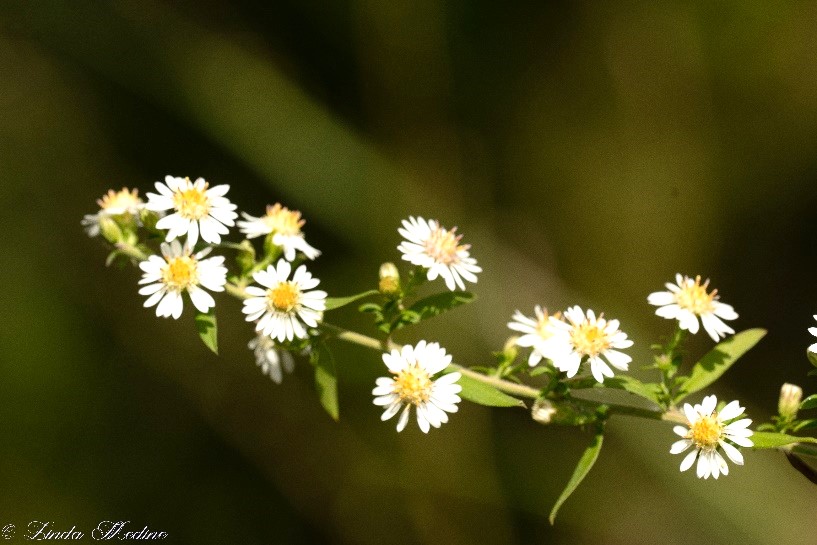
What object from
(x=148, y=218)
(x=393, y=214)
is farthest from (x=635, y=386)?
(x=393, y=214)

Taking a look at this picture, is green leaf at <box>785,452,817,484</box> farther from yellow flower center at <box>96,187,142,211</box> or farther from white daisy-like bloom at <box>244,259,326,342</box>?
yellow flower center at <box>96,187,142,211</box>

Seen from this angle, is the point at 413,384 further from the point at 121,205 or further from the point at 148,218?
the point at 121,205

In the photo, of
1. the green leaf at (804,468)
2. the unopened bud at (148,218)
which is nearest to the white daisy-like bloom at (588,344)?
the green leaf at (804,468)

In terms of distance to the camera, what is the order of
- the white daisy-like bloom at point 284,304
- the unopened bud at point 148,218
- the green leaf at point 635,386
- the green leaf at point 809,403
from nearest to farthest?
1. the green leaf at point 809,403
2. the green leaf at point 635,386
3. the white daisy-like bloom at point 284,304
4. the unopened bud at point 148,218

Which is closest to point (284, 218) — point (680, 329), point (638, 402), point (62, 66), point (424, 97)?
point (680, 329)

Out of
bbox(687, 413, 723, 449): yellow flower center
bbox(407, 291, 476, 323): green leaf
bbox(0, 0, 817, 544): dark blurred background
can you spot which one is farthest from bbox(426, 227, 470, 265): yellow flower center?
bbox(0, 0, 817, 544): dark blurred background

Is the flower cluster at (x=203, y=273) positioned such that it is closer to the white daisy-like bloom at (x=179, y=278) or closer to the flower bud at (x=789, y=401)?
the white daisy-like bloom at (x=179, y=278)
